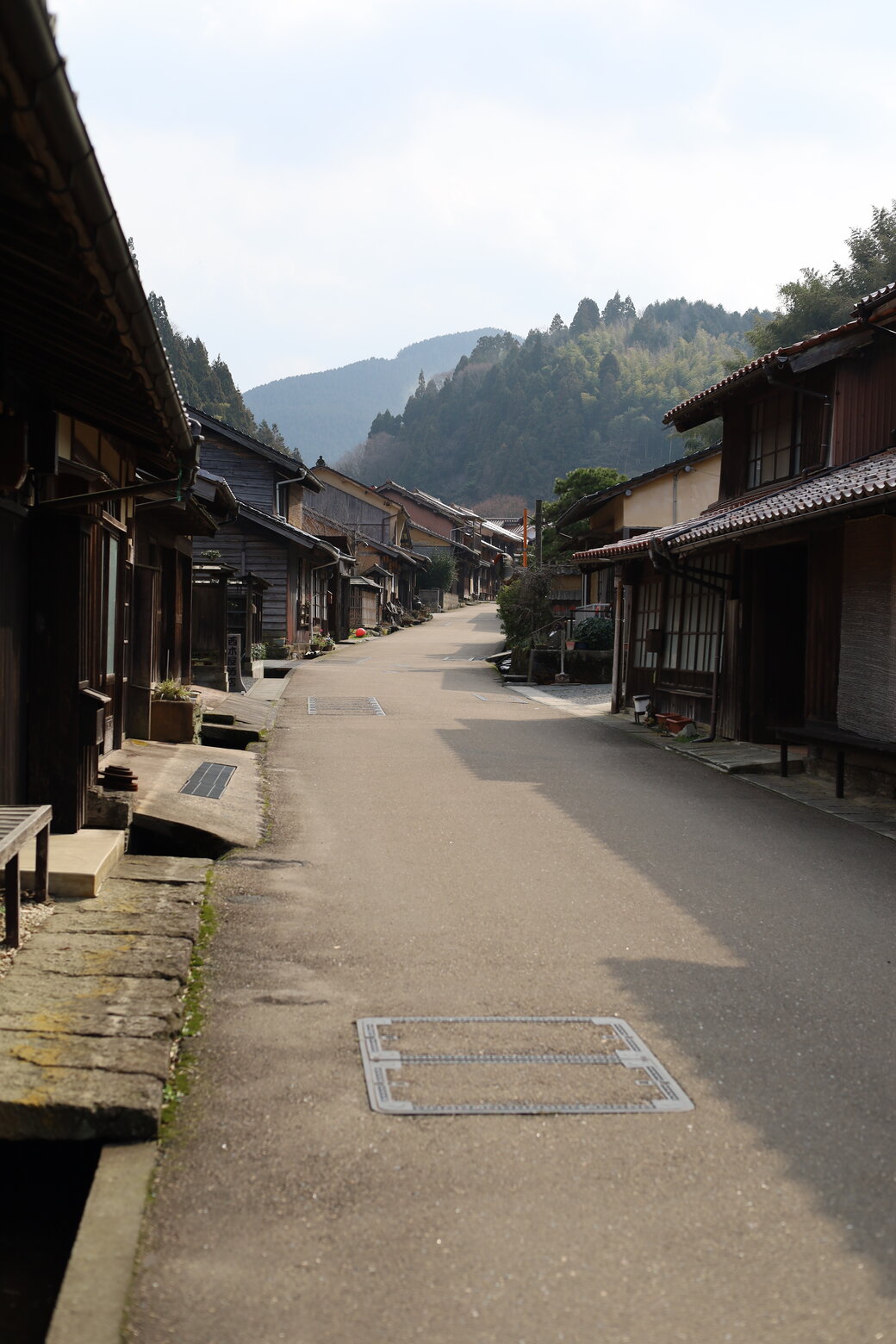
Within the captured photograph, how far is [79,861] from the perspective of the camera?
6.15 meters

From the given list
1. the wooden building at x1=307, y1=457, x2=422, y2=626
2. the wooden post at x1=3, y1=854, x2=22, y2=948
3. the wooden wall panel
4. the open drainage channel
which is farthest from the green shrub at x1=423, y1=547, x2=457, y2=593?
the open drainage channel

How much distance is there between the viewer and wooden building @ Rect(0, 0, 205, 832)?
2768 mm

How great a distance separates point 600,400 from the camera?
134 m

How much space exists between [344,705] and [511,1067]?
15.1 metres

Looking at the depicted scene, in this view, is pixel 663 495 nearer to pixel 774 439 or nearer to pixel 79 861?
pixel 774 439

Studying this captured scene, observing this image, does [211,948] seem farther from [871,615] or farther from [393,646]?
[393,646]

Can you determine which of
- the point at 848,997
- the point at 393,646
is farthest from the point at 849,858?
the point at 393,646

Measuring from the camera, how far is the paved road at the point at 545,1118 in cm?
265

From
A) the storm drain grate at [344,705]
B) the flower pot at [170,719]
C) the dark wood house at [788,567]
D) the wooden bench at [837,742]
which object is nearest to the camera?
the wooden bench at [837,742]

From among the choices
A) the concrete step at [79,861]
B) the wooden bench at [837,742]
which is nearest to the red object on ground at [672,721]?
the wooden bench at [837,742]

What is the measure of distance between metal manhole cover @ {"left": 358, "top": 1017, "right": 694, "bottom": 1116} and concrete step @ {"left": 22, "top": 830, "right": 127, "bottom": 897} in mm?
2154

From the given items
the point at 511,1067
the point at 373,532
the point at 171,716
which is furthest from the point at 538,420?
the point at 511,1067

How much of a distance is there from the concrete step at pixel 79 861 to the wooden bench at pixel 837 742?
21.6ft

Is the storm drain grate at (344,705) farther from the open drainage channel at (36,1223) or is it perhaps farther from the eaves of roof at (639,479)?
the open drainage channel at (36,1223)
